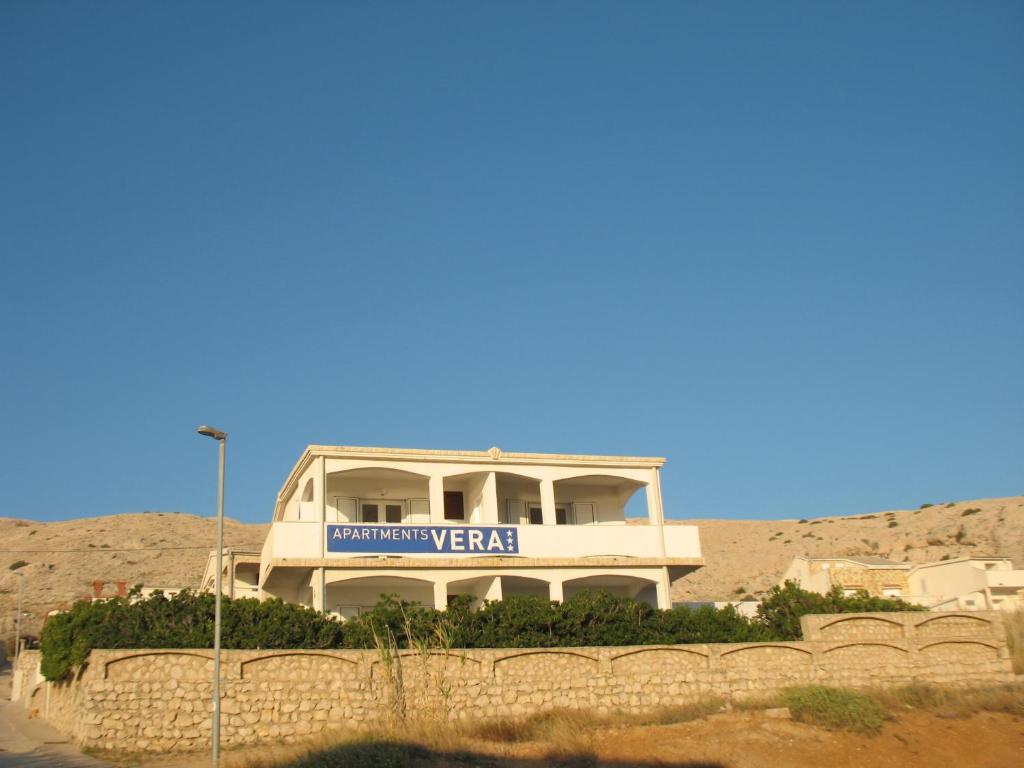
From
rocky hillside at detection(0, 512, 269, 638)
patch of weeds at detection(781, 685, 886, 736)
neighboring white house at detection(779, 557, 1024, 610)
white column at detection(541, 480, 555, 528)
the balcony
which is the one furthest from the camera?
rocky hillside at detection(0, 512, 269, 638)

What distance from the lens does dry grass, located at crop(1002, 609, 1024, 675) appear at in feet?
94.2

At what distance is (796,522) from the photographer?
287 ft

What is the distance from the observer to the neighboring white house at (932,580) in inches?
1465

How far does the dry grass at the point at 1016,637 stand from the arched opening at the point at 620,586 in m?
10.6

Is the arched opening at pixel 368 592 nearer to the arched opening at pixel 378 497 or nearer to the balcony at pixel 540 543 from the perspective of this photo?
the balcony at pixel 540 543

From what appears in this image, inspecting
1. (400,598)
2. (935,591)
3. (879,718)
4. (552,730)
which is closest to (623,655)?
(552,730)

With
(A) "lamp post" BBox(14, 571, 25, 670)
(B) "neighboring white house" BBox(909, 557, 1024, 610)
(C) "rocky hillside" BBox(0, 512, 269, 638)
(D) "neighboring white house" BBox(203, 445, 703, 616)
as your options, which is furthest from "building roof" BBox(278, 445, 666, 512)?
(C) "rocky hillside" BBox(0, 512, 269, 638)

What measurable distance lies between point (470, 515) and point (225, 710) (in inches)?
521

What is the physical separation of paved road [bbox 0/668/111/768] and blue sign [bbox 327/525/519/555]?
28.8 feet

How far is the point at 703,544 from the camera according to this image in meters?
82.1

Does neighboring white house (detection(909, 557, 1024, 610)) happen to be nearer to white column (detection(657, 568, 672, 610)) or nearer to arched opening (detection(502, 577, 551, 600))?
white column (detection(657, 568, 672, 610))

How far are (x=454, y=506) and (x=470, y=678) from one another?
1083cm

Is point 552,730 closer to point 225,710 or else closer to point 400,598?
point 225,710

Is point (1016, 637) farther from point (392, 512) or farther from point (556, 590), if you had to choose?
point (392, 512)
